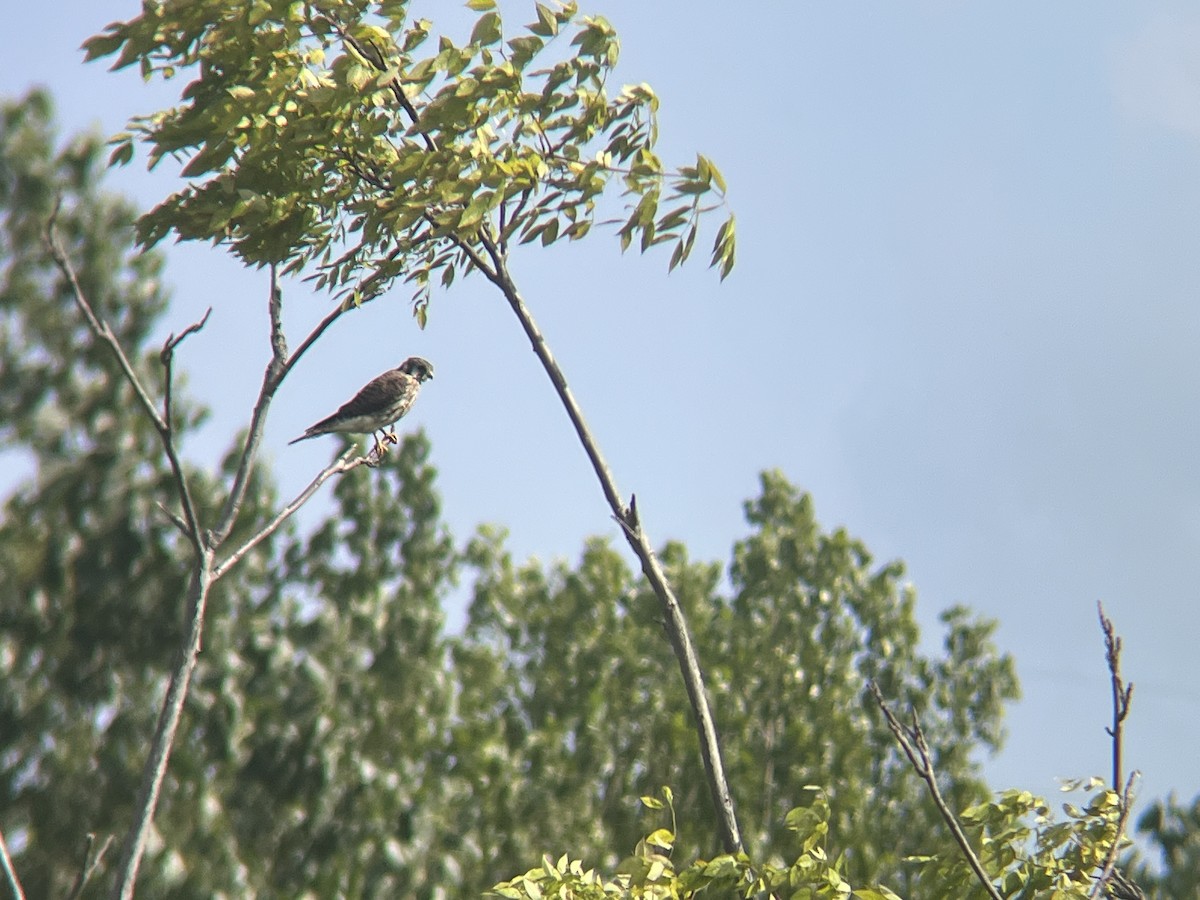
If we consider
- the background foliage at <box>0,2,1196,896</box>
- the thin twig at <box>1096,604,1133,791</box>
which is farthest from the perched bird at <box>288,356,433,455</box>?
the thin twig at <box>1096,604,1133,791</box>

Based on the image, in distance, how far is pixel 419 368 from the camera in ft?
24.2

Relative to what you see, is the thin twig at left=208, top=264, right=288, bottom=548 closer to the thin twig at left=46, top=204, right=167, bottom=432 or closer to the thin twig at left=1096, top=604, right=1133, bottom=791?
the thin twig at left=46, top=204, right=167, bottom=432

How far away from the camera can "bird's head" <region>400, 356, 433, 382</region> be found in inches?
289

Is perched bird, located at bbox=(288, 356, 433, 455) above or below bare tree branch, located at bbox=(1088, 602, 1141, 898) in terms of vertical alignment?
above

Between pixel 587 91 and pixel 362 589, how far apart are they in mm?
6463

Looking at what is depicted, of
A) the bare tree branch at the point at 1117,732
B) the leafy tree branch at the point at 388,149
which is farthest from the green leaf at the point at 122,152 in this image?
the bare tree branch at the point at 1117,732

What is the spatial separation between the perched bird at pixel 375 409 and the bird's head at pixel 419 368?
0.81 meters

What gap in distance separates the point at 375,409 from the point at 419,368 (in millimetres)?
1052

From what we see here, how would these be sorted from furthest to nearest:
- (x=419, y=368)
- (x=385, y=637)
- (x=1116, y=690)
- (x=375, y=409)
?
(x=385, y=637), (x=419, y=368), (x=375, y=409), (x=1116, y=690)

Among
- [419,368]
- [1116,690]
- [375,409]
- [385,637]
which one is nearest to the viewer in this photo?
[1116,690]

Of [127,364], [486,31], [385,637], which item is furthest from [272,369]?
[385,637]

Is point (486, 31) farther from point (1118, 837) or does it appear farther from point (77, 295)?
point (1118, 837)

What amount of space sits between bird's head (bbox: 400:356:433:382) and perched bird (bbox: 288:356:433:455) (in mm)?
813

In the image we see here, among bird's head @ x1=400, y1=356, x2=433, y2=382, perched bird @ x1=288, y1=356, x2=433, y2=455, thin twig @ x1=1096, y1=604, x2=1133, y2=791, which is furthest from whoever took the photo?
bird's head @ x1=400, y1=356, x2=433, y2=382
